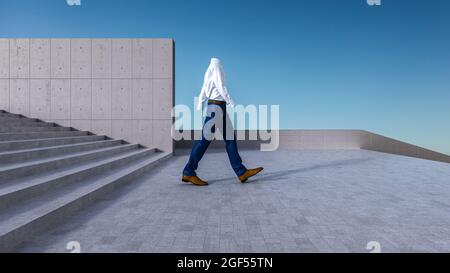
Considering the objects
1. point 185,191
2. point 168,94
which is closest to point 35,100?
point 168,94

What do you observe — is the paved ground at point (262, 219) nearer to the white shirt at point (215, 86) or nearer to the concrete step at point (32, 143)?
the white shirt at point (215, 86)

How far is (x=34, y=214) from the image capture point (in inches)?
105

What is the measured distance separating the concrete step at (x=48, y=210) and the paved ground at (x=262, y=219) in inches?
5.1

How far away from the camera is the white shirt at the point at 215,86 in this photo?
175 inches

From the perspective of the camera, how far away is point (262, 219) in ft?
9.73

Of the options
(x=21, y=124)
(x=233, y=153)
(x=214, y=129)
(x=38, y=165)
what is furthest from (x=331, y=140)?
(x=38, y=165)

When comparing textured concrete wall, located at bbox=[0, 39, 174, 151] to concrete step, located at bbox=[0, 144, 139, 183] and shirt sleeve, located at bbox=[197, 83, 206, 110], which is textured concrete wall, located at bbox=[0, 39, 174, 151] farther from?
shirt sleeve, located at bbox=[197, 83, 206, 110]

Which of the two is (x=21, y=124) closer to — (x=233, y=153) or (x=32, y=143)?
(x=32, y=143)

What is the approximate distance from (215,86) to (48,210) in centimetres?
283

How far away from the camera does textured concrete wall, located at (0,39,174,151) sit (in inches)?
371

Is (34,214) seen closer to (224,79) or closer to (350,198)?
(224,79)

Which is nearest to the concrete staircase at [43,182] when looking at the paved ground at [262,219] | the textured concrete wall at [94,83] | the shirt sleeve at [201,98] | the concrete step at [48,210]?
the concrete step at [48,210]

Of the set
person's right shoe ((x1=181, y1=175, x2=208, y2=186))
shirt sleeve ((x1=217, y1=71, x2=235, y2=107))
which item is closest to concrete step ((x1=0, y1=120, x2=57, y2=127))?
person's right shoe ((x1=181, y1=175, x2=208, y2=186))

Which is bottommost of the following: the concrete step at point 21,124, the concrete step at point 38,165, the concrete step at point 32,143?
the concrete step at point 38,165
